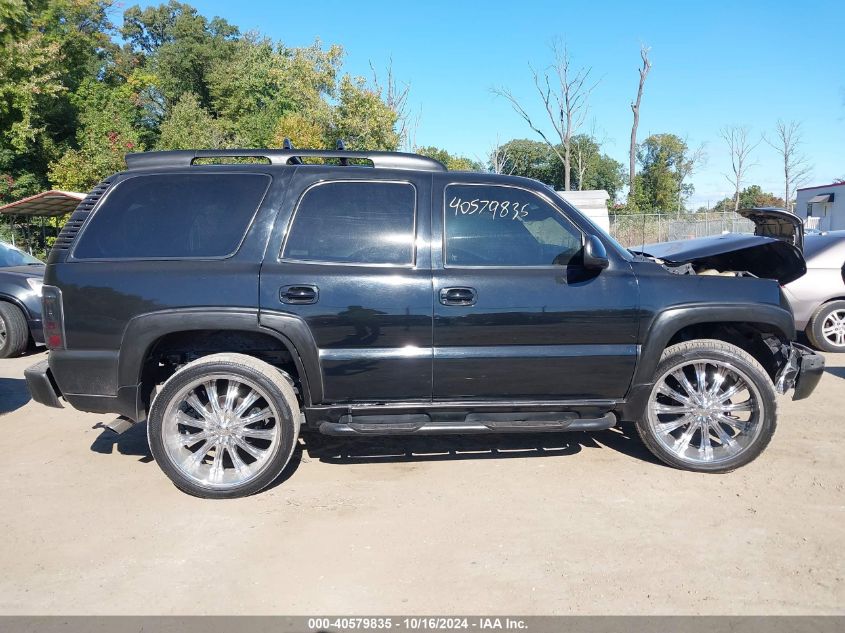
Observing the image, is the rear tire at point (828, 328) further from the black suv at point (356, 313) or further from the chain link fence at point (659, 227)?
the chain link fence at point (659, 227)

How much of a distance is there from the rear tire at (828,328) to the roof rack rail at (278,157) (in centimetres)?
614

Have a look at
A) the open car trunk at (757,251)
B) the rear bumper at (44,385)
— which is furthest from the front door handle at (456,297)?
the rear bumper at (44,385)

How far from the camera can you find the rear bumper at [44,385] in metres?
3.79

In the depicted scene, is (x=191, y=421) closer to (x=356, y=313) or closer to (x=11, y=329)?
(x=356, y=313)

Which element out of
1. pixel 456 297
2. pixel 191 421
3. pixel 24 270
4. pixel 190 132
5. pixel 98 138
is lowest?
pixel 191 421

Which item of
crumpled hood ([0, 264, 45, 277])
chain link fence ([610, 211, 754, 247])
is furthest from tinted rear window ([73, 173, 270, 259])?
chain link fence ([610, 211, 754, 247])

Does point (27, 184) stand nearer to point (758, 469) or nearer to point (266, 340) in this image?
point (266, 340)

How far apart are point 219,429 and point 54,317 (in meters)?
1.18

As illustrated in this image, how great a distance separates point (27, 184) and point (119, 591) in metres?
26.7

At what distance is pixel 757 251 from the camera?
198 inches

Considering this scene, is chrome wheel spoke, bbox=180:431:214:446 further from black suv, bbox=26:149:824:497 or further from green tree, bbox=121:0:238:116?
green tree, bbox=121:0:238:116

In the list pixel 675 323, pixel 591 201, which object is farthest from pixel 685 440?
pixel 591 201

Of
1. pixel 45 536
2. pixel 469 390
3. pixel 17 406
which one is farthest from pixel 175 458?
pixel 17 406

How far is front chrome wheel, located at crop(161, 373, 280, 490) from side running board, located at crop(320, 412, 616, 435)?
1.36 feet
